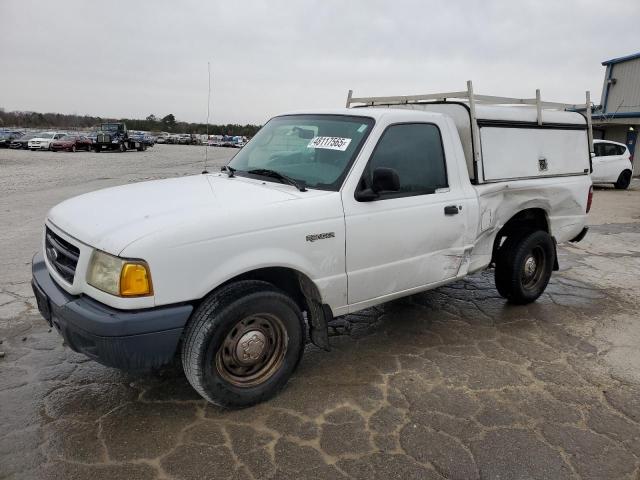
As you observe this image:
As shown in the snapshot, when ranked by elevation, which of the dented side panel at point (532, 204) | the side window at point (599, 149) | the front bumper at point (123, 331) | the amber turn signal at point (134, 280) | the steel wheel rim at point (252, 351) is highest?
the side window at point (599, 149)

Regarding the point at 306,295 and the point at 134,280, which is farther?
the point at 306,295

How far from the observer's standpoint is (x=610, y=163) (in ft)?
55.8

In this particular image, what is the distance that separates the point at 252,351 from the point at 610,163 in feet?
57.6

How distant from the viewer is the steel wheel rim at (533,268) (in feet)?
16.8

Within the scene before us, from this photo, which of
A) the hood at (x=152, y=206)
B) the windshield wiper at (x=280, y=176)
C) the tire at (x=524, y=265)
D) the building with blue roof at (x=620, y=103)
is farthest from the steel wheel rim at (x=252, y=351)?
the building with blue roof at (x=620, y=103)

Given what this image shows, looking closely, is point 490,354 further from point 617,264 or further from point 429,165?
point 617,264

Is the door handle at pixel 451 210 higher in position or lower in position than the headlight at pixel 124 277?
higher

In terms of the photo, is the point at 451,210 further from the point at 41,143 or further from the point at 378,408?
the point at 41,143

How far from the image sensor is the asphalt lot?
2697 mm

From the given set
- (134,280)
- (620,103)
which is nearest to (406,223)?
(134,280)

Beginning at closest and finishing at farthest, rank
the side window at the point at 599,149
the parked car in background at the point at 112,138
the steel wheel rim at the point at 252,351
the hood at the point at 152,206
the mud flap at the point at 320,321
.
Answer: the hood at the point at 152,206, the steel wheel rim at the point at 252,351, the mud flap at the point at 320,321, the side window at the point at 599,149, the parked car in background at the point at 112,138

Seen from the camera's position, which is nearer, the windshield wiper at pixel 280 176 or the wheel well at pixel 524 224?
the windshield wiper at pixel 280 176

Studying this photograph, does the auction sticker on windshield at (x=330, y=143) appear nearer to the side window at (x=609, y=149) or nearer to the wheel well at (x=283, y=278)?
the wheel well at (x=283, y=278)

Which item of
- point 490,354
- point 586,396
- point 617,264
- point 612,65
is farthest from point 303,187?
point 612,65
